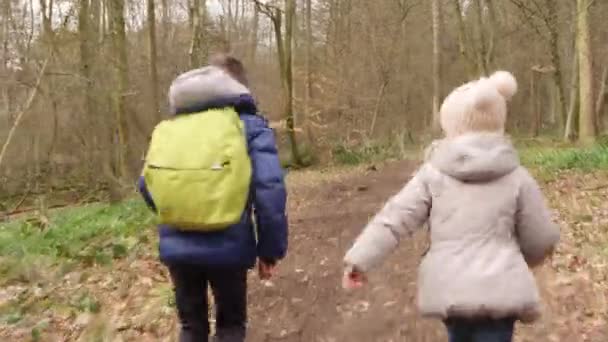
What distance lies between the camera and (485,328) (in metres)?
3.30

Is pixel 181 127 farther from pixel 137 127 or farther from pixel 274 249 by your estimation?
pixel 137 127

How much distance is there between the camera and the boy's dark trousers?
Result: 4059 millimetres

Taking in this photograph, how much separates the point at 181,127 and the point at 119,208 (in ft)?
39.0

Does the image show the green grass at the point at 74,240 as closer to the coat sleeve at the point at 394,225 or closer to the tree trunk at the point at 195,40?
the tree trunk at the point at 195,40

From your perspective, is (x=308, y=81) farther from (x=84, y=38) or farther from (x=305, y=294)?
(x=305, y=294)

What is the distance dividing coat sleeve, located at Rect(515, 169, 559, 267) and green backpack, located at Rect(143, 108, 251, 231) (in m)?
1.41

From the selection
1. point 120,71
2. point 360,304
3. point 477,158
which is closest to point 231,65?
point 477,158

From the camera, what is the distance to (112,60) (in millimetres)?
18969

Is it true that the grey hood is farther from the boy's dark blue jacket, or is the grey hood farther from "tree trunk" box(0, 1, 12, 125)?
"tree trunk" box(0, 1, 12, 125)

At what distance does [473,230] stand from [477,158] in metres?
0.32

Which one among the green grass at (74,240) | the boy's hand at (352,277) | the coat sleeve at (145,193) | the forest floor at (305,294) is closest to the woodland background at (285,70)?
the green grass at (74,240)

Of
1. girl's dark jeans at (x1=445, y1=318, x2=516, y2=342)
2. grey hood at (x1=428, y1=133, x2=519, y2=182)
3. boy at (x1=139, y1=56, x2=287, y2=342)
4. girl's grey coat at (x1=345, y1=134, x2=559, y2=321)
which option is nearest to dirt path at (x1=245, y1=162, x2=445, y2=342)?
boy at (x1=139, y1=56, x2=287, y2=342)

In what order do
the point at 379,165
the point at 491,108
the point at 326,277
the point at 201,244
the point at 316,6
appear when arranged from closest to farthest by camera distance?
the point at 491,108 < the point at 201,244 < the point at 326,277 < the point at 379,165 < the point at 316,6

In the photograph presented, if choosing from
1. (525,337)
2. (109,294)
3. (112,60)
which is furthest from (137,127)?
(525,337)
